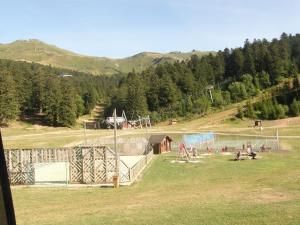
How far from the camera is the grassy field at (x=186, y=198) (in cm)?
1611

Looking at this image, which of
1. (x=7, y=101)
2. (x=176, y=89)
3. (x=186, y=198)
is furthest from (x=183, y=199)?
(x=176, y=89)

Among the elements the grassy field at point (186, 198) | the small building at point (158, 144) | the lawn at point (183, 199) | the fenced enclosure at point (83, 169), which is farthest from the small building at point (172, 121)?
the fenced enclosure at point (83, 169)

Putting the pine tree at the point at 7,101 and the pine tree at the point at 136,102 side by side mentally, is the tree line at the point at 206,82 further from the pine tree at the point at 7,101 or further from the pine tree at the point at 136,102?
the pine tree at the point at 7,101

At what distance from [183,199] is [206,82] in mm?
121829

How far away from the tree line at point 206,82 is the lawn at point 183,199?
283ft

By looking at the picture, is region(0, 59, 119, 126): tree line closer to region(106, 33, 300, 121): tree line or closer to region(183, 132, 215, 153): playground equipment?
region(106, 33, 300, 121): tree line

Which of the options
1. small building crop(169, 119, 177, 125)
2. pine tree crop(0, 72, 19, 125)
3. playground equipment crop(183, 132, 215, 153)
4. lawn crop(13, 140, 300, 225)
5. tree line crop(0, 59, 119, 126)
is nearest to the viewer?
lawn crop(13, 140, 300, 225)

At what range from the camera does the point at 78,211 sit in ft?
64.2

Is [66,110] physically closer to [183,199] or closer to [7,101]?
[7,101]

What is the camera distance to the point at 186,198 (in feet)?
71.3

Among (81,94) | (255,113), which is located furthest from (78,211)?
(81,94)

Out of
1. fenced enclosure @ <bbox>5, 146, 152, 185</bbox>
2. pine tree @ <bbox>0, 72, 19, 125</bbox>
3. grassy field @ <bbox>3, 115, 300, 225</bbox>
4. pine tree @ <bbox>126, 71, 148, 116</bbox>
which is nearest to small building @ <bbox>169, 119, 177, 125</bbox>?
pine tree @ <bbox>126, 71, 148, 116</bbox>

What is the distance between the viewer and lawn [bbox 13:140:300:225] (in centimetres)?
1605

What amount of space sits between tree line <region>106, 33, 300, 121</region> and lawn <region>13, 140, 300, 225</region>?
86259 millimetres
